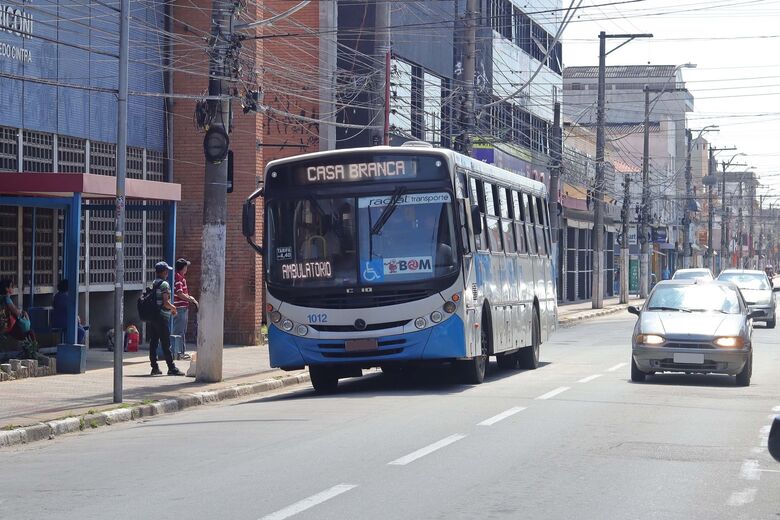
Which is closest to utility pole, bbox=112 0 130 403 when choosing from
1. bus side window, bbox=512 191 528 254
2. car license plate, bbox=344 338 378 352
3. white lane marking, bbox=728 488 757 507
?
car license plate, bbox=344 338 378 352

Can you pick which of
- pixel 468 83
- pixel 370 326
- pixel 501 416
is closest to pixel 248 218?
pixel 370 326

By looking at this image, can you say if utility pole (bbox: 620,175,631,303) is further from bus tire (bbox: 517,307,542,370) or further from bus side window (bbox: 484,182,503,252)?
bus side window (bbox: 484,182,503,252)

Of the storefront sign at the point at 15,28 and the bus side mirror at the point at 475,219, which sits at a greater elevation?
the storefront sign at the point at 15,28

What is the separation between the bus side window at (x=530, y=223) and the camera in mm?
23494

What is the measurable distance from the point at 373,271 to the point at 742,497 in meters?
8.92

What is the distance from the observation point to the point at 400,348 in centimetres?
1778

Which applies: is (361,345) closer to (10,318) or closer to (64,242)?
(10,318)

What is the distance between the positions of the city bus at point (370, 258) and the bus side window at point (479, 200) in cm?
29

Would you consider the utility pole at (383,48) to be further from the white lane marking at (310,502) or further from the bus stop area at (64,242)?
the white lane marking at (310,502)

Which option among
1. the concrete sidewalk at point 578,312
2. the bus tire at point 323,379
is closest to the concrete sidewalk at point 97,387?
the bus tire at point 323,379

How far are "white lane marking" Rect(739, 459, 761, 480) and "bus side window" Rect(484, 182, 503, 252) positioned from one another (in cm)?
917

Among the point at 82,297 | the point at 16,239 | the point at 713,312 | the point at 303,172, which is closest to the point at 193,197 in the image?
the point at 82,297

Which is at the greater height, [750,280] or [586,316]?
[750,280]

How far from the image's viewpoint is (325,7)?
3338cm
